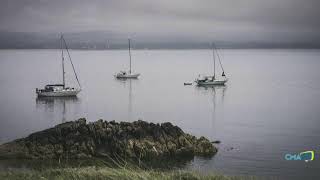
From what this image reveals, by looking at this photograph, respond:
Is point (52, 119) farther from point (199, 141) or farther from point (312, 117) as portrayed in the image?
point (312, 117)

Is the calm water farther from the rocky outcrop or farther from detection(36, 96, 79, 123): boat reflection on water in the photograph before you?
the rocky outcrop

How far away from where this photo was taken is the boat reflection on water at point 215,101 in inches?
1961

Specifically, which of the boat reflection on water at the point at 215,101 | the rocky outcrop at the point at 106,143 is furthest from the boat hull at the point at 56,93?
the rocky outcrop at the point at 106,143

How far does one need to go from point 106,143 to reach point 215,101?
4450cm

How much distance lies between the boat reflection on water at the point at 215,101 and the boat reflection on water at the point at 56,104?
58.8ft

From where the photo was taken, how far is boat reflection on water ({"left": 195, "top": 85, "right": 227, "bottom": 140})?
4980 cm

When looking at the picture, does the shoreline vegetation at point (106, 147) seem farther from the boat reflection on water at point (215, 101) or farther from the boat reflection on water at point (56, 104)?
the boat reflection on water at point (56, 104)

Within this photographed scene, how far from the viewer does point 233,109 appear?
217ft

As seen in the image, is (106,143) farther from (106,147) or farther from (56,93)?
(56,93)

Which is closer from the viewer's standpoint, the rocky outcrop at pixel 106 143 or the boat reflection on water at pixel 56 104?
the rocky outcrop at pixel 106 143

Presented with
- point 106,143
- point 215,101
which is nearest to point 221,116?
point 215,101

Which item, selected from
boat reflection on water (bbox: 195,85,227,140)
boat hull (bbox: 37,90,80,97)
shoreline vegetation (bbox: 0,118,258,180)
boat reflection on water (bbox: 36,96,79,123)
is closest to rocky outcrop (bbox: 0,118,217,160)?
shoreline vegetation (bbox: 0,118,258,180)

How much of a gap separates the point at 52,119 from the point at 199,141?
84.1 feet

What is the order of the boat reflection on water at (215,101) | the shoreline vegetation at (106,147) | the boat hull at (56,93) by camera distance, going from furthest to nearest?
1. the boat hull at (56,93)
2. the boat reflection on water at (215,101)
3. the shoreline vegetation at (106,147)
